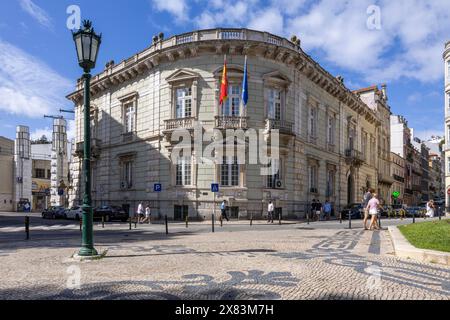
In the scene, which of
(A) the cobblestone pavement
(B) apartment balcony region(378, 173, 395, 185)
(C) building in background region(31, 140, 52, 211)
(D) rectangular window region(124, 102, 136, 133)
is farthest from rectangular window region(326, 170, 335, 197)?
(C) building in background region(31, 140, 52, 211)

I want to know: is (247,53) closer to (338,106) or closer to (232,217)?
(232,217)

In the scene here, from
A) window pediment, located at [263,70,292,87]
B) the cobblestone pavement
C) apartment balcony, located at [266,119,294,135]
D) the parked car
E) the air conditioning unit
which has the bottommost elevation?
the parked car

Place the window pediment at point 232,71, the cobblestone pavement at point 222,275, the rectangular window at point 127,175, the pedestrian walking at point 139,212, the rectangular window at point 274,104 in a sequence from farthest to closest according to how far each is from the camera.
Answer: the rectangular window at point 127,175 → the rectangular window at point 274,104 → the window pediment at point 232,71 → the pedestrian walking at point 139,212 → the cobblestone pavement at point 222,275

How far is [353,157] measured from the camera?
41.5 metres

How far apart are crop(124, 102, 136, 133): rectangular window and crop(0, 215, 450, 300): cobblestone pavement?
23552mm

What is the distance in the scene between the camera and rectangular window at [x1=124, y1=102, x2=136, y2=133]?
33.9 m

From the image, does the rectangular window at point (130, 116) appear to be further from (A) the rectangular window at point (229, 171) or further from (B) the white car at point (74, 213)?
(A) the rectangular window at point (229, 171)

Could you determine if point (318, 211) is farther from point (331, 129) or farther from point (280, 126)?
point (331, 129)

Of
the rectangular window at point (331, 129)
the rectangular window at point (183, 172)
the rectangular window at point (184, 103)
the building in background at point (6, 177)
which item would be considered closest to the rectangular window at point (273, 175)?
the rectangular window at point (183, 172)

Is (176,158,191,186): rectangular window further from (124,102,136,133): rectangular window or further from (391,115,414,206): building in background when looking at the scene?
(391,115,414,206): building in background

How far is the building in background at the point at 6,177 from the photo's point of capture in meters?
59.2

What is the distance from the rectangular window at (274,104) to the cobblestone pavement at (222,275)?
19.7 m

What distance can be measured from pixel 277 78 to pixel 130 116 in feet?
43.1
